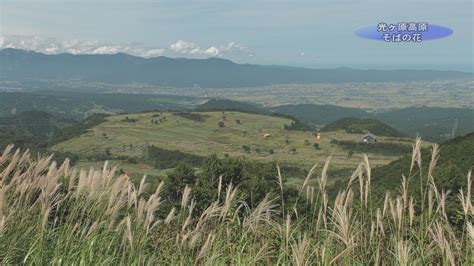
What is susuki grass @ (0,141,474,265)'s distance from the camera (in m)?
3.76

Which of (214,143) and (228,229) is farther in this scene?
(214,143)

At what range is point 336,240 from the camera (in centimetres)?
417

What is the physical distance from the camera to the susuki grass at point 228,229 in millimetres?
3760

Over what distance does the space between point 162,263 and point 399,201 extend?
2.13 m

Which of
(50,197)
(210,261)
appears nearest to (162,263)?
(210,261)

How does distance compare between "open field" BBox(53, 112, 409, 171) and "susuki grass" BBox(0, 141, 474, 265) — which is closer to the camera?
"susuki grass" BBox(0, 141, 474, 265)

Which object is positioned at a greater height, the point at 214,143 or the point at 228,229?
the point at 228,229

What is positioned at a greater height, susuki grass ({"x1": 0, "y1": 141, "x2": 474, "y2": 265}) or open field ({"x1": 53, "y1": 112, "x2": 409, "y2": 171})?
susuki grass ({"x1": 0, "y1": 141, "x2": 474, "y2": 265})

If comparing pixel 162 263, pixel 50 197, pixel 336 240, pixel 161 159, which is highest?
pixel 50 197

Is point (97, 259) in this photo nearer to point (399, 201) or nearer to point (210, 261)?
point (210, 261)

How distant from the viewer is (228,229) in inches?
171

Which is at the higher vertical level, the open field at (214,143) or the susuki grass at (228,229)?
the susuki grass at (228,229)

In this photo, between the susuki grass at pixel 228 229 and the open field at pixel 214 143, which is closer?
the susuki grass at pixel 228 229

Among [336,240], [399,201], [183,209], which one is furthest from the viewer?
[183,209]
